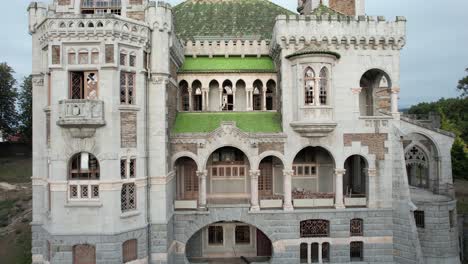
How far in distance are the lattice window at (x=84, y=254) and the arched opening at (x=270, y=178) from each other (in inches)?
497

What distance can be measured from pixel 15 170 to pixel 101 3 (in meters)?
46.1

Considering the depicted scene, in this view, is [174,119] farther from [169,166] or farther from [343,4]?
[343,4]

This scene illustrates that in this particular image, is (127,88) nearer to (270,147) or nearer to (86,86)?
(86,86)

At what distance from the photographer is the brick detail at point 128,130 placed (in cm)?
2028

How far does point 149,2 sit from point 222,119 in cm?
973

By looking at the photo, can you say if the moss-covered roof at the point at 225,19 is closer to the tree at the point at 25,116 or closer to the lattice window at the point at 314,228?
the lattice window at the point at 314,228

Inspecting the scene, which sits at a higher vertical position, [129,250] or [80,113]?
[80,113]

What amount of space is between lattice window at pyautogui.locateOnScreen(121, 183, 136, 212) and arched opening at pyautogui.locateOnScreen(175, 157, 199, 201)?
20.6 ft

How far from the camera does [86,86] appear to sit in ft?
65.6

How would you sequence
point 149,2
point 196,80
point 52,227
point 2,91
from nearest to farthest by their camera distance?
point 52,227 → point 149,2 → point 196,80 → point 2,91

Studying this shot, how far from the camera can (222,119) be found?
26375mm

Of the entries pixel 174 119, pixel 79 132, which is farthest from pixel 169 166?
pixel 79 132

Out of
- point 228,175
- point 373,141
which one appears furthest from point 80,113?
point 373,141

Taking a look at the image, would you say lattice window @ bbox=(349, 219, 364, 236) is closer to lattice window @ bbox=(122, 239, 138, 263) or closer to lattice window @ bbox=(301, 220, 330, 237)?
lattice window @ bbox=(301, 220, 330, 237)
